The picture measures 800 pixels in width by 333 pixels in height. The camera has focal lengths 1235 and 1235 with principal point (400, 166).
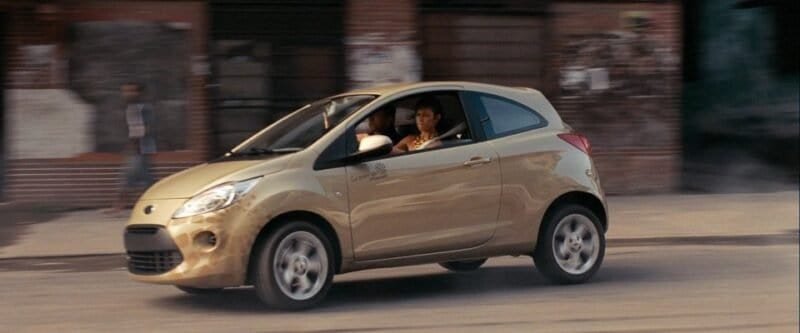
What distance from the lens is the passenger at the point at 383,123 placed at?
29.6ft

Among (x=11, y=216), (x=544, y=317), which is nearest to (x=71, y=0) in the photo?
(x=11, y=216)

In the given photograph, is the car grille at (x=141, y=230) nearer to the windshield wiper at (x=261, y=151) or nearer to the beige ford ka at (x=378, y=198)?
the beige ford ka at (x=378, y=198)

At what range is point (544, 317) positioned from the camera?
26.9 ft

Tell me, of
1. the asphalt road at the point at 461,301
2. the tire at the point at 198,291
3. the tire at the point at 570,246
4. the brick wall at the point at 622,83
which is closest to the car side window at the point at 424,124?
the tire at the point at 570,246

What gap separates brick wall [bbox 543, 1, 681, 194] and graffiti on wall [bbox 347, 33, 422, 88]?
1.95 meters

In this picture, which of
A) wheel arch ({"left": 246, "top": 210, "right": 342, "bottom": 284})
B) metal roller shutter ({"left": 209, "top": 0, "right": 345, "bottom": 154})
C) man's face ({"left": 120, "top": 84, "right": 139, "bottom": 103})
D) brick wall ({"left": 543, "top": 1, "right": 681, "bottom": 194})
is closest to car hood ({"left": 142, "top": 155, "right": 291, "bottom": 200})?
wheel arch ({"left": 246, "top": 210, "right": 342, "bottom": 284})

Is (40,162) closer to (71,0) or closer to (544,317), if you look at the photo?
(71,0)

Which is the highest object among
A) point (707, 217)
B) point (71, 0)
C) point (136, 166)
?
point (71, 0)

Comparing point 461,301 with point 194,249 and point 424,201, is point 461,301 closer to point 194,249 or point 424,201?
point 424,201

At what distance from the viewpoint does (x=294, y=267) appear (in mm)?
8352

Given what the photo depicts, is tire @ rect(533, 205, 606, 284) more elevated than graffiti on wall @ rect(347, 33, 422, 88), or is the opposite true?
graffiti on wall @ rect(347, 33, 422, 88)

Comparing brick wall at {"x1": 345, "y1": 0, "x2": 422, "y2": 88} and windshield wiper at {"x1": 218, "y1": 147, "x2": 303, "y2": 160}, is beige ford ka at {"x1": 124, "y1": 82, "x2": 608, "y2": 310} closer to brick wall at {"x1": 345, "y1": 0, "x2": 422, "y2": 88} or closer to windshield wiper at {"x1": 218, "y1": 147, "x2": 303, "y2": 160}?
windshield wiper at {"x1": 218, "y1": 147, "x2": 303, "y2": 160}

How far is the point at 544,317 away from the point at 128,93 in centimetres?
787

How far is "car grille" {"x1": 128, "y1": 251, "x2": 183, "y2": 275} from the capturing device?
27.2 ft
